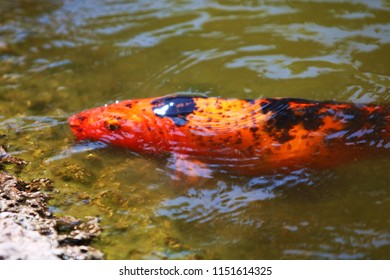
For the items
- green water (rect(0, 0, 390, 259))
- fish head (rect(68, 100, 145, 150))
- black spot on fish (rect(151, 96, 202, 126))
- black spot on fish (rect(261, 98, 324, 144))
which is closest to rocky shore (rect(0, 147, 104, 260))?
green water (rect(0, 0, 390, 259))

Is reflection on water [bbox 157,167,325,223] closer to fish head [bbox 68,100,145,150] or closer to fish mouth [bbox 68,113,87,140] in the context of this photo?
fish head [bbox 68,100,145,150]

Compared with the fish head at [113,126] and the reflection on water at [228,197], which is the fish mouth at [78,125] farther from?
the reflection on water at [228,197]

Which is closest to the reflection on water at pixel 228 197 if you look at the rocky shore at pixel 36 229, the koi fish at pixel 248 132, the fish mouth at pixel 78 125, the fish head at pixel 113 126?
the koi fish at pixel 248 132

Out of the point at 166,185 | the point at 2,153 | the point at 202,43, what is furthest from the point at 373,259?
the point at 202,43

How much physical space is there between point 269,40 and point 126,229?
11.4ft

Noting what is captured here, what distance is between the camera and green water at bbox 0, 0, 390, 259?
132 inches

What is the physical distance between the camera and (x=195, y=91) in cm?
520

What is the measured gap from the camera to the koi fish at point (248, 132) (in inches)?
159

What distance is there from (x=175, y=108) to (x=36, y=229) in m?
1.72

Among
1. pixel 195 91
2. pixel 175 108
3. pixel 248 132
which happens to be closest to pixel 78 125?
pixel 175 108

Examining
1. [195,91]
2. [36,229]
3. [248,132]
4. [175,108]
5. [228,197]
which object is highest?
[175,108]

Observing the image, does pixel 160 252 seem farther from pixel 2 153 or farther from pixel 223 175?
pixel 2 153

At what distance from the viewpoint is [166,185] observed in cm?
392

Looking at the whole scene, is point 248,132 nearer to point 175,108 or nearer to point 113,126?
point 175,108
